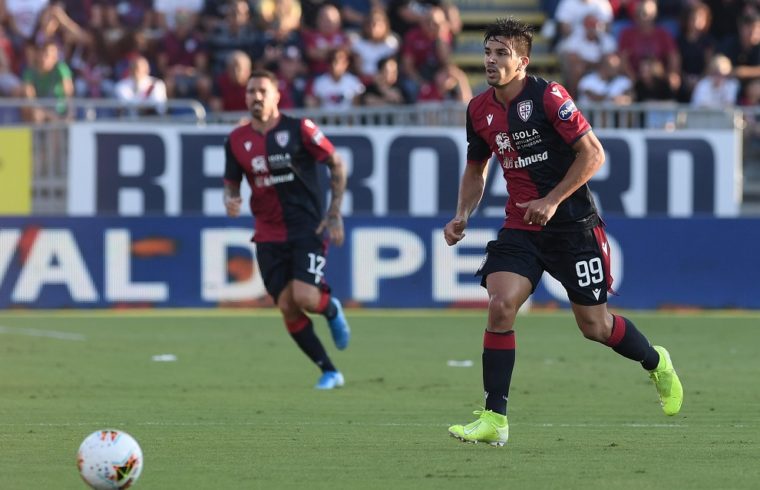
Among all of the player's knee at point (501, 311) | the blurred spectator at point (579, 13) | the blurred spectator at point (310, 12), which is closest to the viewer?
the player's knee at point (501, 311)

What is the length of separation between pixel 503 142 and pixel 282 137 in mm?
3330

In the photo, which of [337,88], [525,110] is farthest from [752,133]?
[525,110]

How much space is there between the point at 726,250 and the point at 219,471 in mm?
11381

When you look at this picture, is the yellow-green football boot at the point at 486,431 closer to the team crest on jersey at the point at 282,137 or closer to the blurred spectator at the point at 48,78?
the team crest on jersey at the point at 282,137

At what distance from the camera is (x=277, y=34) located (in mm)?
20438

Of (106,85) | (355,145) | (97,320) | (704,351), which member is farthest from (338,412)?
(106,85)

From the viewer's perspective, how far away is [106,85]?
20.7 m

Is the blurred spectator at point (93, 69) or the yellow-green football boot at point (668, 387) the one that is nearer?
the yellow-green football boot at point (668, 387)

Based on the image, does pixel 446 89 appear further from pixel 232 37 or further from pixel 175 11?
A: pixel 175 11

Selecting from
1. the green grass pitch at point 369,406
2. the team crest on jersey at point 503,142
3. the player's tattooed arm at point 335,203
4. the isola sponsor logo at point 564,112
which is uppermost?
the isola sponsor logo at point 564,112

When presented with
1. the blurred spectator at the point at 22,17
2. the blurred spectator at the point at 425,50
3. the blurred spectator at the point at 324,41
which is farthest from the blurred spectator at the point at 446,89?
the blurred spectator at the point at 22,17

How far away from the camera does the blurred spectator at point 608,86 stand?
19.4m

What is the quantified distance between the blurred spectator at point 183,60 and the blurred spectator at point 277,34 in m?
0.83

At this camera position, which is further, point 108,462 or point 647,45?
point 647,45
